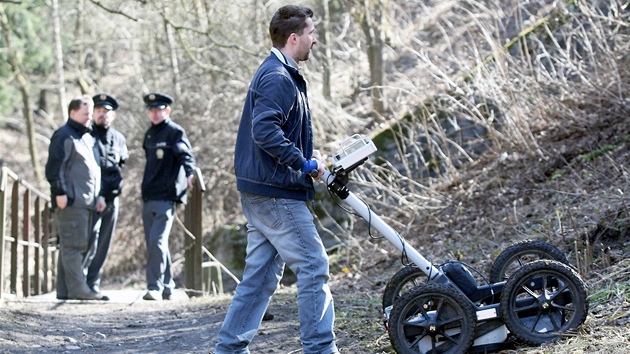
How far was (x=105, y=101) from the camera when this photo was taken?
9555mm

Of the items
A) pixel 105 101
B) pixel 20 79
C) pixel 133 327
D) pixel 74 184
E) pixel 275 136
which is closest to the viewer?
pixel 275 136

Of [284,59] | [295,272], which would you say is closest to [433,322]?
[295,272]

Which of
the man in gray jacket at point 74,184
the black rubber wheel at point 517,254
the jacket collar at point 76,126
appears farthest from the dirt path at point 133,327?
the jacket collar at point 76,126

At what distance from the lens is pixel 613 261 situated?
632 cm

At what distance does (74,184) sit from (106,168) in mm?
602

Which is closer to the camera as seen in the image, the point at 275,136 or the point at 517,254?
the point at 275,136

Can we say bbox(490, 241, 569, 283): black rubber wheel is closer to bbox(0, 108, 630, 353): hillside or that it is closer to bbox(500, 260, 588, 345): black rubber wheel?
bbox(0, 108, 630, 353): hillside

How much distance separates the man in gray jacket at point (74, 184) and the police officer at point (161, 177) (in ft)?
1.84

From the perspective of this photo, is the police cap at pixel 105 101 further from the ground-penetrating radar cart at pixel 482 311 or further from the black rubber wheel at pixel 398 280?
the ground-penetrating radar cart at pixel 482 311

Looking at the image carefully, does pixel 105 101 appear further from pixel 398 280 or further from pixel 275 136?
pixel 275 136

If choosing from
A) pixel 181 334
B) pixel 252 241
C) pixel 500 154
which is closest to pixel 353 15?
pixel 500 154

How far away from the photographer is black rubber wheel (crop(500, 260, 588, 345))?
4.77 meters

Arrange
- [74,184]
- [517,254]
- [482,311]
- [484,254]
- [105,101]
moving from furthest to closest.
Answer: [105,101]
[74,184]
[484,254]
[517,254]
[482,311]

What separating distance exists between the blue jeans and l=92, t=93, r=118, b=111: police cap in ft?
15.9
